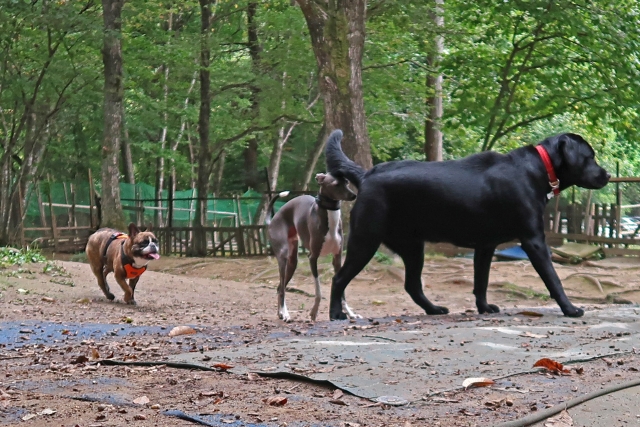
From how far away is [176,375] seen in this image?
210 inches

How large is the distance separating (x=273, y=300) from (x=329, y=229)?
4458 millimetres

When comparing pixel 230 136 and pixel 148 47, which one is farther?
pixel 230 136

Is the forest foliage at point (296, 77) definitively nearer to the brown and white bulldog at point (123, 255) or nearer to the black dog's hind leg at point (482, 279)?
the brown and white bulldog at point (123, 255)

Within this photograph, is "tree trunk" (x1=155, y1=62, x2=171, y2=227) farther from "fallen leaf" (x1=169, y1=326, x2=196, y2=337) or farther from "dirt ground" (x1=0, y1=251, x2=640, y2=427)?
"fallen leaf" (x1=169, y1=326, x2=196, y2=337)

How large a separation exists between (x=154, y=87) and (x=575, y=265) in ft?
51.0

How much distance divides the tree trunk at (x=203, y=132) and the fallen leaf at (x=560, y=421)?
19729 millimetres

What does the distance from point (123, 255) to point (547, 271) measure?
208 inches

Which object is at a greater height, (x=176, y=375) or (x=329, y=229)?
(x=329, y=229)

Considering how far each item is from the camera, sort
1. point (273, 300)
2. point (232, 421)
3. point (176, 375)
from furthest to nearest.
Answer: point (273, 300) → point (176, 375) → point (232, 421)

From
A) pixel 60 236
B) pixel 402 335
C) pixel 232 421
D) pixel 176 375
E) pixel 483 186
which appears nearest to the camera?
pixel 232 421

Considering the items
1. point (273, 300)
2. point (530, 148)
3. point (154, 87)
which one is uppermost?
point (154, 87)

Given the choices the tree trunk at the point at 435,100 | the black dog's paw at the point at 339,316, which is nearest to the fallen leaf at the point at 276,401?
the black dog's paw at the point at 339,316

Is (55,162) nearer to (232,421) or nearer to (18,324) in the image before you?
(18,324)

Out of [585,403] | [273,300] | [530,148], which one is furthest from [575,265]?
[585,403]
